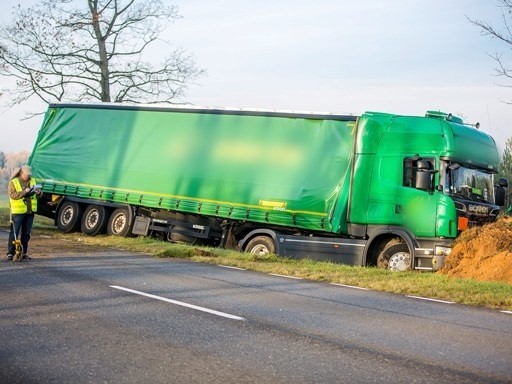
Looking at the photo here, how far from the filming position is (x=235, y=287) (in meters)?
10.4

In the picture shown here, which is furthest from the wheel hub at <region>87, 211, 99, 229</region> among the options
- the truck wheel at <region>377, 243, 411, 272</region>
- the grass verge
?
the truck wheel at <region>377, 243, 411, 272</region>

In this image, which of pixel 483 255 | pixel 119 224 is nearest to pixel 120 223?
pixel 119 224

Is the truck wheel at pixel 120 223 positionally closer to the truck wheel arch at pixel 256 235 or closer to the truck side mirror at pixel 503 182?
the truck wheel arch at pixel 256 235

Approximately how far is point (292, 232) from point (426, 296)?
6151 millimetres

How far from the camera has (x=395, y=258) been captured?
14.5m

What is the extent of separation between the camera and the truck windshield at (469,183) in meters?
14.1

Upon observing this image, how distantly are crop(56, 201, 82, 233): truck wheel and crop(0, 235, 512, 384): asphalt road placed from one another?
36.3 ft

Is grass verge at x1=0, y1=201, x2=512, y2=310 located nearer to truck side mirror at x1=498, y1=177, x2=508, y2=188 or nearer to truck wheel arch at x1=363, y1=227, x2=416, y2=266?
truck wheel arch at x1=363, y1=227, x2=416, y2=266

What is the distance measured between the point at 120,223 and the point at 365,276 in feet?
34.4

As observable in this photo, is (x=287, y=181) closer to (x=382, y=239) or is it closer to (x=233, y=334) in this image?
(x=382, y=239)

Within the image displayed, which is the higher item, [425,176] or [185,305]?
[425,176]

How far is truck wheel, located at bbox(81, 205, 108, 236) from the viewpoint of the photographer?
21169 millimetres

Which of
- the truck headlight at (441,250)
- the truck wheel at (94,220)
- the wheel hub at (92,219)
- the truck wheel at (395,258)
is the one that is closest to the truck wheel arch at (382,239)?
the truck wheel at (395,258)

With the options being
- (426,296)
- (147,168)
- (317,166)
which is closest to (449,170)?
(317,166)
